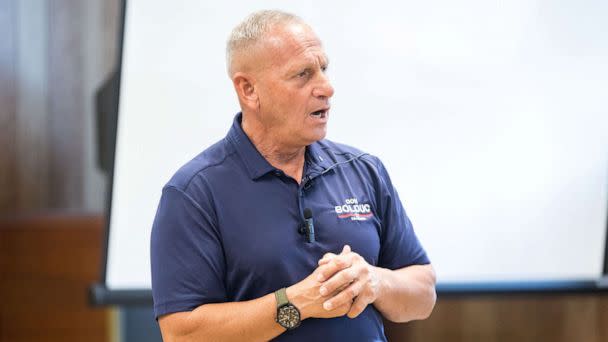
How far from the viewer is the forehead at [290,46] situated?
1.39 meters

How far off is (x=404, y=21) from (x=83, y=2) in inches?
84.4

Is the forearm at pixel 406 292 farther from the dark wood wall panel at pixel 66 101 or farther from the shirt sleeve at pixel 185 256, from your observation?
the dark wood wall panel at pixel 66 101

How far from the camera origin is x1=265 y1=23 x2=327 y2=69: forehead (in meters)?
1.39

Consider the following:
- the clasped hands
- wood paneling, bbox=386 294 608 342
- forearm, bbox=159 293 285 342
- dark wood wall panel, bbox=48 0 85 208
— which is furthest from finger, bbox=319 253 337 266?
dark wood wall panel, bbox=48 0 85 208

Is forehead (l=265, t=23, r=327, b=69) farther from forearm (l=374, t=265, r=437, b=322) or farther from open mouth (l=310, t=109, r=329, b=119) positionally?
forearm (l=374, t=265, r=437, b=322)

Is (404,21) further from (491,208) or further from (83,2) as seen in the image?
(83,2)

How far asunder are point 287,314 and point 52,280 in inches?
90.1

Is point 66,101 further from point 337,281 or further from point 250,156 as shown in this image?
point 337,281

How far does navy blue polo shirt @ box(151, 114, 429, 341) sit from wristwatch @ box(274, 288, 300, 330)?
0.07m

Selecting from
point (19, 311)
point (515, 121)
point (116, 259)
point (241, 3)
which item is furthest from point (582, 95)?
point (19, 311)

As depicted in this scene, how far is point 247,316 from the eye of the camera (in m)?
1.34

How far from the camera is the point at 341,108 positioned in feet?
7.60

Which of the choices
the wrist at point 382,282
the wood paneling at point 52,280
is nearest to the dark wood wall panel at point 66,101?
the wood paneling at point 52,280

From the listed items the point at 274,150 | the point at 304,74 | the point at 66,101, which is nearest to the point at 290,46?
the point at 304,74
